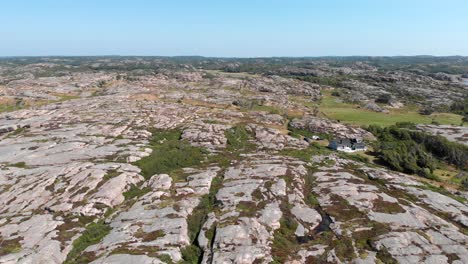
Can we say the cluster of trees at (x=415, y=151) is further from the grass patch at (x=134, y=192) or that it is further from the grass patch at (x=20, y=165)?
the grass patch at (x=20, y=165)

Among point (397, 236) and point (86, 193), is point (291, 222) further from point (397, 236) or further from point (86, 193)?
point (86, 193)

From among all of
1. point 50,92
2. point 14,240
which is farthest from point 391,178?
point 50,92

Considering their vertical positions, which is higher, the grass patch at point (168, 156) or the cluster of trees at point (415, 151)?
the grass patch at point (168, 156)

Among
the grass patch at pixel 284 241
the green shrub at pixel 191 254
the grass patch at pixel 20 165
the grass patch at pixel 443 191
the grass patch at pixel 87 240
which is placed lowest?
the grass patch at pixel 443 191

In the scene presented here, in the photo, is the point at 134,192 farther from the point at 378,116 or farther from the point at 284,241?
the point at 378,116

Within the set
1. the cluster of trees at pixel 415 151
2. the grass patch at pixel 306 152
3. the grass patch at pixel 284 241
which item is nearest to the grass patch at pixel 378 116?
the cluster of trees at pixel 415 151
